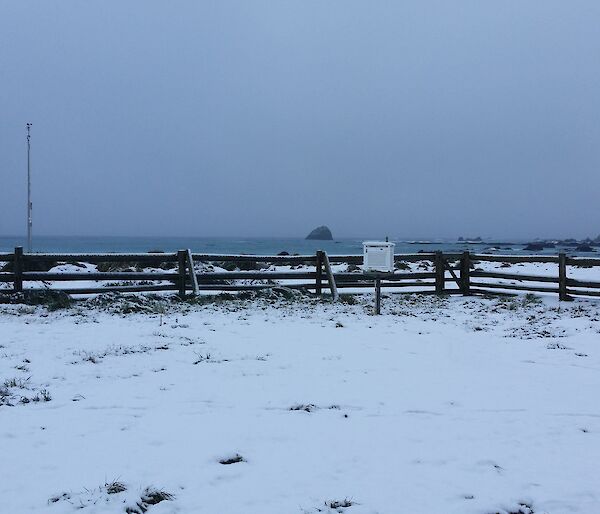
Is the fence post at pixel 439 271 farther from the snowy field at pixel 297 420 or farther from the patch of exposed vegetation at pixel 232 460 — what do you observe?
the patch of exposed vegetation at pixel 232 460

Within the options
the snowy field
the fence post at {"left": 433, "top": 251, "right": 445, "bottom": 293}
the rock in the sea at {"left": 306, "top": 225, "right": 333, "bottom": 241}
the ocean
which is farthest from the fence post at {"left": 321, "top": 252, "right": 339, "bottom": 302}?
the rock in the sea at {"left": 306, "top": 225, "right": 333, "bottom": 241}

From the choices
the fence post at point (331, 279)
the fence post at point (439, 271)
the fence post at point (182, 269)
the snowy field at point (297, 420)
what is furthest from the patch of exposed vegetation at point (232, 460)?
the fence post at point (439, 271)

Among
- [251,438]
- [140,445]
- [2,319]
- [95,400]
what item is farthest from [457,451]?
[2,319]

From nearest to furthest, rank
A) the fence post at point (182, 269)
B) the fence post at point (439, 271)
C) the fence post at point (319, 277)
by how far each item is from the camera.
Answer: the fence post at point (182, 269)
the fence post at point (319, 277)
the fence post at point (439, 271)

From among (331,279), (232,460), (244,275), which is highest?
(244,275)

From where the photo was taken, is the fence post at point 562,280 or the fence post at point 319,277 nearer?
the fence post at point 562,280

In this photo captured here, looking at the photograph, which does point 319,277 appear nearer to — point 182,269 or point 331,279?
point 331,279

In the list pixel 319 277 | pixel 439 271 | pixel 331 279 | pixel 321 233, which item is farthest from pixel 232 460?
pixel 321 233

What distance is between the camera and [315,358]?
22.1ft

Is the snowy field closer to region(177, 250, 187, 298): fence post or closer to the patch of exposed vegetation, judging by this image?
the patch of exposed vegetation

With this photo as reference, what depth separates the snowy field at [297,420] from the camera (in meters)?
3.19

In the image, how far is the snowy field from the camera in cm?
319

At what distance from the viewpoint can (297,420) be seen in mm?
4473

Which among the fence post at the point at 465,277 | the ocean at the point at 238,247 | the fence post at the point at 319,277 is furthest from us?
the ocean at the point at 238,247
